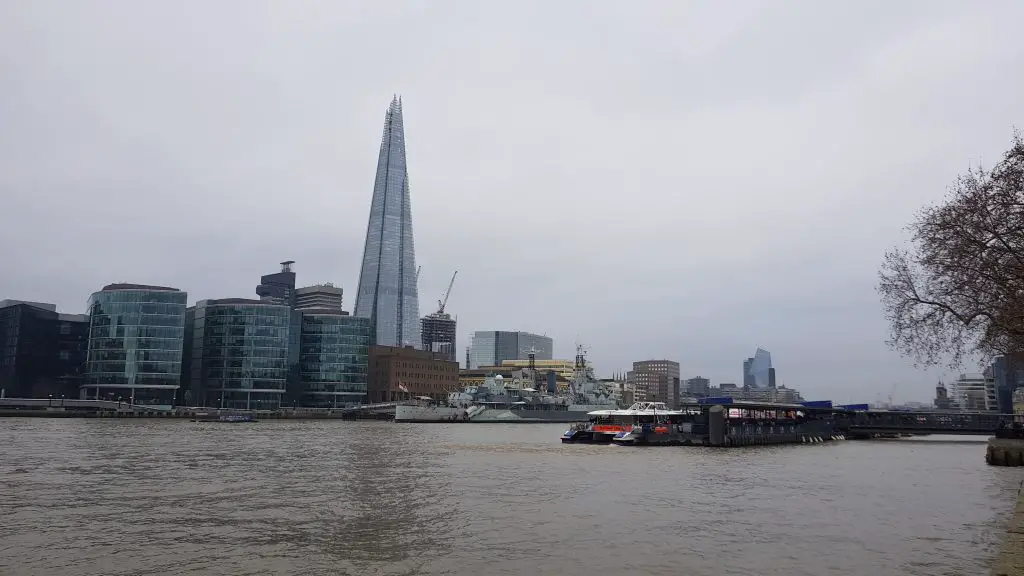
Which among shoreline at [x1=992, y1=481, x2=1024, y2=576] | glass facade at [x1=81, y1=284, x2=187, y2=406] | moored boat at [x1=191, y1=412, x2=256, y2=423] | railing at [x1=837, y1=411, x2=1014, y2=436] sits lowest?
moored boat at [x1=191, y1=412, x2=256, y2=423]

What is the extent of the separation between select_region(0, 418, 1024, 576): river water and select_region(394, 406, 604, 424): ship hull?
114255mm

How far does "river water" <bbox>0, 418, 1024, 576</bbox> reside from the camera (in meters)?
24.9

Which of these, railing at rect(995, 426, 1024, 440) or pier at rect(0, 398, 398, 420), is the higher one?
railing at rect(995, 426, 1024, 440)

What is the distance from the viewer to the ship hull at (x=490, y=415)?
17700cm

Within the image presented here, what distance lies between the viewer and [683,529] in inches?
1252

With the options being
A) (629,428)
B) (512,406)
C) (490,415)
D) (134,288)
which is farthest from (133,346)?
(629,428)

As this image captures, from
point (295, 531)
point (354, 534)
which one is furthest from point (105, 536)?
point (354, 534)

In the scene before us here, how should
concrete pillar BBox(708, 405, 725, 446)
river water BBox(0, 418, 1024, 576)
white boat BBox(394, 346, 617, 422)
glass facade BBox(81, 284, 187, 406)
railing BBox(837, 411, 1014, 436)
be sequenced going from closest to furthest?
river water BBox(0, 418, 1024, 576) → concrete pillar BBox(708, 405, 725, 446) → railing BBox(837, 411, 1014, 436) → white boat BBox(394, 346, 617, 422) → glass facade BBox(81, 284, 187, 406)

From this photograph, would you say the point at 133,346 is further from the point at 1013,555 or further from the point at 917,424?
the point at 1013,555

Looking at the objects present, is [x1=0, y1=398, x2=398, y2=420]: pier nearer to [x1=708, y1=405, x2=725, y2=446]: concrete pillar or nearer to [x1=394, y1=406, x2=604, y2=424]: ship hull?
[x1=394, y1=406, x2=604, y2=424]: ship hull

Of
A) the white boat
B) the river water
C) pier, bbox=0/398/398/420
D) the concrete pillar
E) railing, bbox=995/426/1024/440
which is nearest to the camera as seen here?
the river water

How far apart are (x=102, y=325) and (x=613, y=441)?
480 feet

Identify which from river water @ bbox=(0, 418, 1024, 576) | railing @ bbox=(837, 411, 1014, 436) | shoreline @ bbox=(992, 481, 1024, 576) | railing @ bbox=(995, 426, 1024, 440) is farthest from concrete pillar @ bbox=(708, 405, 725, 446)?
shoreline @ bbox=(992, 481, 1024, 576)

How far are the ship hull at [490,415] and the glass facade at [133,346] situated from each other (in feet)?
203
